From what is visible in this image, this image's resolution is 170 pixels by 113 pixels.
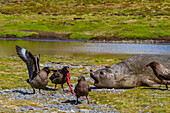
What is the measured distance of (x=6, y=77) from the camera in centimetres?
2053

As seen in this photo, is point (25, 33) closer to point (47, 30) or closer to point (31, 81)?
point (47, 30)

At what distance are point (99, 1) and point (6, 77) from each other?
158 metres

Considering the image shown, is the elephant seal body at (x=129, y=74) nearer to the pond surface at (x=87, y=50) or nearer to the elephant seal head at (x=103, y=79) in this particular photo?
the elephant seal head at (x=103, y=79)

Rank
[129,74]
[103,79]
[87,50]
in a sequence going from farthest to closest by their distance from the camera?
[87,50] < [129,74] < [103,79]

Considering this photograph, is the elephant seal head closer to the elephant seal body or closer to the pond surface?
the elephant seal body

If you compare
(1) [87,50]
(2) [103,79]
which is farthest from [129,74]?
(1) [87,50]

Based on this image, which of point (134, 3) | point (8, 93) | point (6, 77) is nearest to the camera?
point (8, 93)

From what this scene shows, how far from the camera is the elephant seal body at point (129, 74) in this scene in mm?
18078

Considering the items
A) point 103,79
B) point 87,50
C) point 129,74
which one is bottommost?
point 87,50

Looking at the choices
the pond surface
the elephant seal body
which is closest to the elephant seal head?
the elephant seal body

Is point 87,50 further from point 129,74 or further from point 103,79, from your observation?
point 103,79

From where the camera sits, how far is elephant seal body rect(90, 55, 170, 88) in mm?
18078

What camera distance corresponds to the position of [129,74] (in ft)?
62.2

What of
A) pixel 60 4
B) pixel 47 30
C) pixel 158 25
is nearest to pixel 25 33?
pixel 47 30
